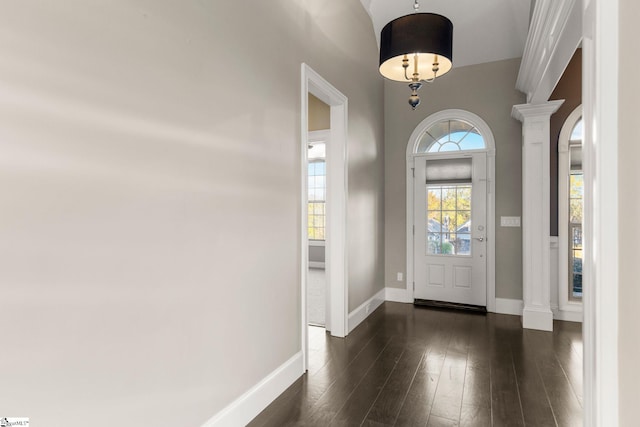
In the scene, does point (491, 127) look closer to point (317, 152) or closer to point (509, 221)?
point (509, 221)

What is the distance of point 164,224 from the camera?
1678 millimetres

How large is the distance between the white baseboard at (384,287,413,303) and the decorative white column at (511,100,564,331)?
1.46 meters

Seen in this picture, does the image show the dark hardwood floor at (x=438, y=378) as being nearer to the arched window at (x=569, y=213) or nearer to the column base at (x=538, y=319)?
the column base at (x=538, y=319)

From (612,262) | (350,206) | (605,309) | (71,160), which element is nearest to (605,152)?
(612,262)

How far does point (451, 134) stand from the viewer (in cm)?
484

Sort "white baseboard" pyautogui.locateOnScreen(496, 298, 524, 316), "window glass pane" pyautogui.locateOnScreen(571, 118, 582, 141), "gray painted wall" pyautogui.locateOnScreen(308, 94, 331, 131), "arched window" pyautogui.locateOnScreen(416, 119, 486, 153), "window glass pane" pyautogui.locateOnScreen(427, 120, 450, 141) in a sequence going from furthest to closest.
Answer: "window glass pane" pyautogui.locateOnScreen(427, 120, 450, 141) < "arched window" pyautogui.locateOnScreen(416, 119, 486, 153) < "white baseboard" pyautogui.locateOnScreen(496, 298, 524, 316) < "window glass pane" pyautogui.locateOnScreen(571, 118, 582, 141) < "gray painted wall" pyautogui.locateOnScreen(308, 94, 331, 131)

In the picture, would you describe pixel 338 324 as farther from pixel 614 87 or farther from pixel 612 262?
pixel 614 87

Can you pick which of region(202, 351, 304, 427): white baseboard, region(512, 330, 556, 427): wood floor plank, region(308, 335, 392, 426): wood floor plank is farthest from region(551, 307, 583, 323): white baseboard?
region(202, 351, 304, 427): white baseboard

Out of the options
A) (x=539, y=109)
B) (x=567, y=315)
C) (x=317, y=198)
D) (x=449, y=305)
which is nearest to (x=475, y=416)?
(x=449, y=305)

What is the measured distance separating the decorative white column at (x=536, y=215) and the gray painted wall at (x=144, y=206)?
2747 mm

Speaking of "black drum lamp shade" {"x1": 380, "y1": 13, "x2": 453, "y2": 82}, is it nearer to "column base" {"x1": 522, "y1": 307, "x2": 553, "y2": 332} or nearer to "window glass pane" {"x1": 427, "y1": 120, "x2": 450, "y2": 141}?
"window glass pane" {"x1": 427, "y1": 120, "x2": 450, "y2": 141}

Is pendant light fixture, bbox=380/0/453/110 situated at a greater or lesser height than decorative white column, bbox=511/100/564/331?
greater

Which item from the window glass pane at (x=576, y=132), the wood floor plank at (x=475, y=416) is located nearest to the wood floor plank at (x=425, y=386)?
the wood floor plank at (x=475, y=416)
